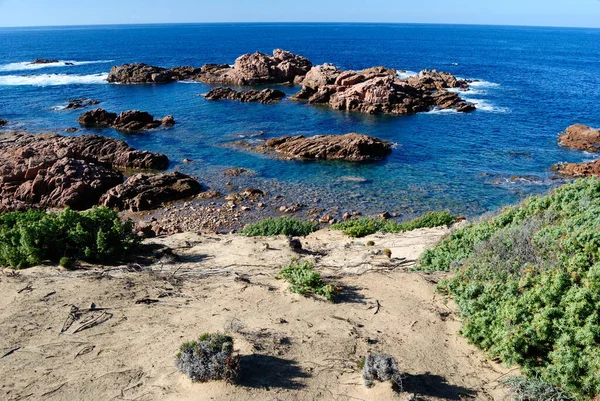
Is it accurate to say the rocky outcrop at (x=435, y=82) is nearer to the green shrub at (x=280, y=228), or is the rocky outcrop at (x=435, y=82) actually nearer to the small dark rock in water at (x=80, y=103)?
the small dark rock in water at (x=80, y=103)

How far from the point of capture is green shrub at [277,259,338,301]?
426 inches

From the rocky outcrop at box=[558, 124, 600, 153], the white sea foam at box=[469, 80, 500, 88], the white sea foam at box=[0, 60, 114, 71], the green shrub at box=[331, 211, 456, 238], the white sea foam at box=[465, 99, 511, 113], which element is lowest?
the green shrub at box=[331, 211, 456, 238]

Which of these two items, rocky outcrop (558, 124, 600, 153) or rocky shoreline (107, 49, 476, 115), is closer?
rocky outcrop (558, 124, 600, 153)

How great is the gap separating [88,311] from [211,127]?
37.2 m

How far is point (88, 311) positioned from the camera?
10328mm

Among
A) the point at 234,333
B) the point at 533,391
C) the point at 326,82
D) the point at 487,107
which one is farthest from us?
the point at 326,82

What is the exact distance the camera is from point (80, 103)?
5556 cm

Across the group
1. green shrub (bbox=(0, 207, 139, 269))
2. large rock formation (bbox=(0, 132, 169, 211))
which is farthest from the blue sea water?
green shrub (bbox=(0, 207, 139, 269))

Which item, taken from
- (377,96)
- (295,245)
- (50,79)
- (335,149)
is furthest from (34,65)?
(295,245)

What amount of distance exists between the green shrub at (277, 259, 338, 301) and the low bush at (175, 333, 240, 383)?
3.26 metres

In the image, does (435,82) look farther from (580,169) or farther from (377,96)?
(580,169)

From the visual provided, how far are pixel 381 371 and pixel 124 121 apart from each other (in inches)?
1768

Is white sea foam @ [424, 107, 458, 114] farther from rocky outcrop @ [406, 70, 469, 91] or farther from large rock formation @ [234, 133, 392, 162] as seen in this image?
large rock formation @ [234, 133, 392, 162]

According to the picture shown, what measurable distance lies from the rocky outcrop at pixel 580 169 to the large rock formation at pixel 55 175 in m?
31.5
